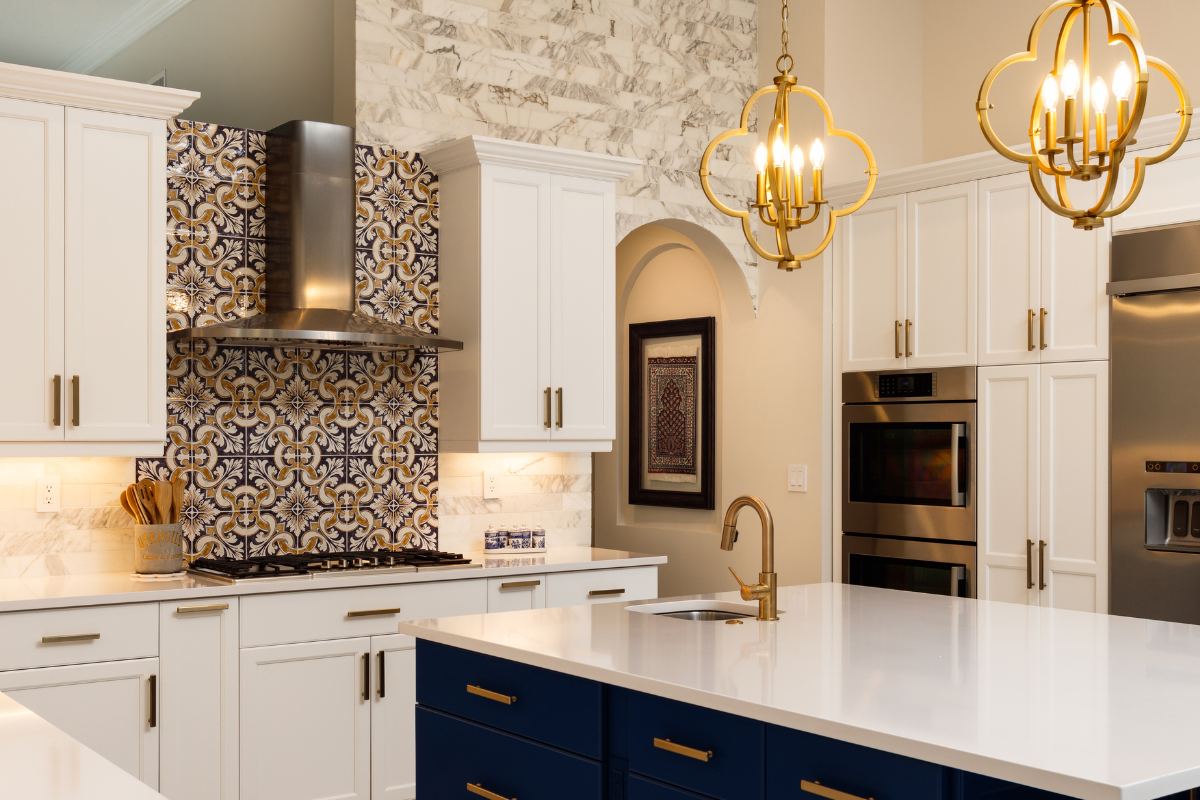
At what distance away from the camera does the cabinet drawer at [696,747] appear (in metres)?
1.97

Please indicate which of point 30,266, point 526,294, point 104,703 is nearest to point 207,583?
point 104,703

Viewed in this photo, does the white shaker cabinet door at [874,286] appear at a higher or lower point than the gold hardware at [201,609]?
higher

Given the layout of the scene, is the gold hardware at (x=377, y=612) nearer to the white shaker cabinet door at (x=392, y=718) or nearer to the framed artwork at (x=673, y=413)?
the white shaker cabinet door at (x=392, y=718)

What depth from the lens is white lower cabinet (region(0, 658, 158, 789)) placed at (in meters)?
3.24

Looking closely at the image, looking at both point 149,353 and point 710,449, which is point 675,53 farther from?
point 149,353

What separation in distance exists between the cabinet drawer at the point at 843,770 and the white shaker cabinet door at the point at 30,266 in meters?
2.60

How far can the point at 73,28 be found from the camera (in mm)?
6152

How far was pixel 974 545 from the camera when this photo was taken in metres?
4.54

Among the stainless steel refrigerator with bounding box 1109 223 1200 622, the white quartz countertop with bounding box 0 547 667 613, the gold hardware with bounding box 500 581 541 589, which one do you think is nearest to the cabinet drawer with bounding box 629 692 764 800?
the white quartz countertop with bounding box 0 547 667 613

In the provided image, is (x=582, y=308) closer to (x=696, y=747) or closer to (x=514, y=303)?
(x=514, y=303)

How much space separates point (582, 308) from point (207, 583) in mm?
1805

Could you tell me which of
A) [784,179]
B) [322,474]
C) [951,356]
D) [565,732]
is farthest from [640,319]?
[565,732]

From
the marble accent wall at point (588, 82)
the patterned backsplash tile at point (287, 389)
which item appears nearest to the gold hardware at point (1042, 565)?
the marble accent wall at point (588, 82)

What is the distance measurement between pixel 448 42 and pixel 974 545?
2.94 meters
